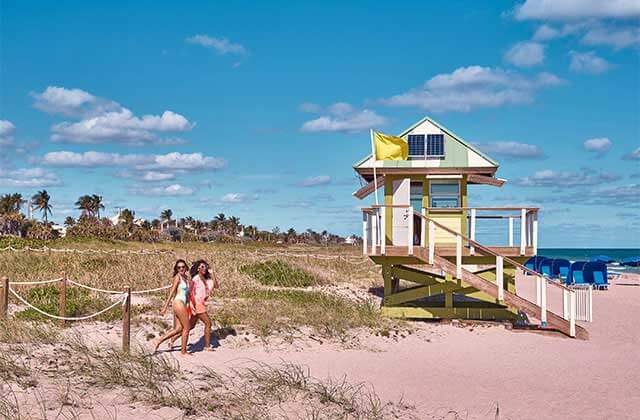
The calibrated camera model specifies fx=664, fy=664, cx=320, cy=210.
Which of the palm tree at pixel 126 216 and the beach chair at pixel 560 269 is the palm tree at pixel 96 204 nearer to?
the palm tree at pixel 126 216

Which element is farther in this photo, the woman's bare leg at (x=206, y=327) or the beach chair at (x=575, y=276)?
the beach chair at (x=575, y=276)

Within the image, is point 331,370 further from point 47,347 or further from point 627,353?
point 627,353

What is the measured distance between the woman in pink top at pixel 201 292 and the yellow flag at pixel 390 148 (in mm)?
6635

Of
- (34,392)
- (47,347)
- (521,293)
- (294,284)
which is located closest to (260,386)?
(34,392)

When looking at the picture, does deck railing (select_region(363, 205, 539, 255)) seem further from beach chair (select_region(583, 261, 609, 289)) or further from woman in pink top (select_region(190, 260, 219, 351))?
beach chair (select_region(583, 261, 609, 289))

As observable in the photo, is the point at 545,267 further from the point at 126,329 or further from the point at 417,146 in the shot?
the point at 126,329

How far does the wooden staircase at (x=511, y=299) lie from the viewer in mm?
14531

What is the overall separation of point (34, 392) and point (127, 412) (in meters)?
1.30

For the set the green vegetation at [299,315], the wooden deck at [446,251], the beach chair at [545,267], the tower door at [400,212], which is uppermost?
the tower door at [400,212]

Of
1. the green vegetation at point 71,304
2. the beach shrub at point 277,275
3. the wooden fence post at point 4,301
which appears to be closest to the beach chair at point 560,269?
the beach shrub at point 277,275

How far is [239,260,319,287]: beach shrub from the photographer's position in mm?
23984

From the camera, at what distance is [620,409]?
9.17m

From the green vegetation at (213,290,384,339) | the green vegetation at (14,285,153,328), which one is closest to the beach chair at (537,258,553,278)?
the green vegetation at (213,290,384,339)

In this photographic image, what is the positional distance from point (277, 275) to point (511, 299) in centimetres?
1176
